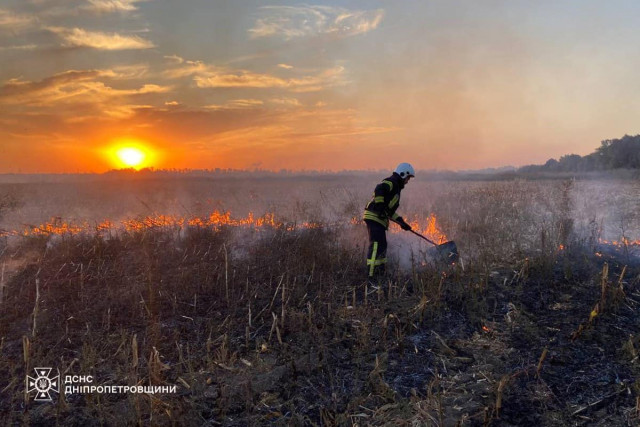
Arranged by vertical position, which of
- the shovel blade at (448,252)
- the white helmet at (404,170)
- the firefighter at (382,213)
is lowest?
the shovel blade at (448,252)

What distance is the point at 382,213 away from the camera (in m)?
7.36

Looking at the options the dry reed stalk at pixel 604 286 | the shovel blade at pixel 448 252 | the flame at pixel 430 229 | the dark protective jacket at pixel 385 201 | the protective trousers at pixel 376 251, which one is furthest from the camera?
the flame at pixel 430 229

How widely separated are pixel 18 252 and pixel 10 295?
2.23 meters

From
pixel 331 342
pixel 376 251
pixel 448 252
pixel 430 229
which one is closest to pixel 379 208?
pixel 376 251

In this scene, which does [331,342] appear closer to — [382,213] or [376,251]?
[376,251]

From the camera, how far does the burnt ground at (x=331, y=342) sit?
396 centimetres

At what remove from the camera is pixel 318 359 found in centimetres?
474

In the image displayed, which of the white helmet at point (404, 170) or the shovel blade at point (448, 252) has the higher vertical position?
the white helmet at point (404, 170)

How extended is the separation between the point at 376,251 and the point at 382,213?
2.24 ft

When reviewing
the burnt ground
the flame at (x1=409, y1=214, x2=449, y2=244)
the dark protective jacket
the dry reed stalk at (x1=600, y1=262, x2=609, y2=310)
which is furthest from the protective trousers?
the dry reed stalk at (x1=600, y1=262, x2=609, y2=310)

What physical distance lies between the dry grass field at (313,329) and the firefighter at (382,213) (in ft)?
1.06

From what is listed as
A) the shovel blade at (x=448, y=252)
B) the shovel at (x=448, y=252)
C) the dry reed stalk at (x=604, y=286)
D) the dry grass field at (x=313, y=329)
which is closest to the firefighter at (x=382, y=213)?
the dry grass field at (x=313, y=329)

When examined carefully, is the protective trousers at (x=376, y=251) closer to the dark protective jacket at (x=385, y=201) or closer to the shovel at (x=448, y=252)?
the dark protective jacket at (x=385, y=201)

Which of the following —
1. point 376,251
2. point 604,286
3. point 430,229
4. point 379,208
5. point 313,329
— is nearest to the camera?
point 313,329
